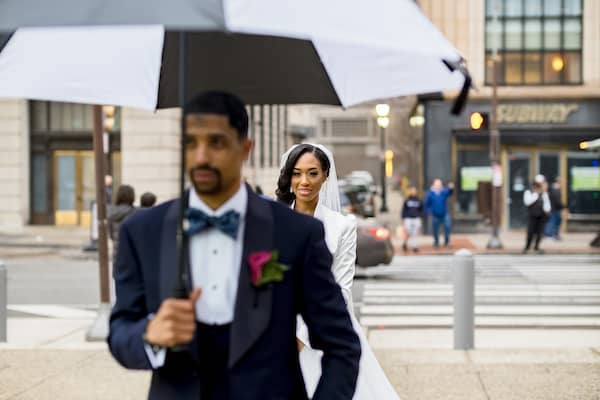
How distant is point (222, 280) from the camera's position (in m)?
2.75

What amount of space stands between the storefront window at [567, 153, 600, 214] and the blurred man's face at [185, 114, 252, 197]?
1152 inches

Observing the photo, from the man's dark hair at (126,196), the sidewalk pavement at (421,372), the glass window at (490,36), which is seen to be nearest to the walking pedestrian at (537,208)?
the glass window at (490,36)

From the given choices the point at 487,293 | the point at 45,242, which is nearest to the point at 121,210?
the point at 487,293

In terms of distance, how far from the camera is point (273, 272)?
2754 millimetres

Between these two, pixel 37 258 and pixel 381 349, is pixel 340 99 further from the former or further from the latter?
pixel 37 258

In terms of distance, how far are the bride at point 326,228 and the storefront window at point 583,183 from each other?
25977 mm

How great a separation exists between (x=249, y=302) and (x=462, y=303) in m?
7.01

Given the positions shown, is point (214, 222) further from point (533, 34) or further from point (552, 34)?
point (552, 34)

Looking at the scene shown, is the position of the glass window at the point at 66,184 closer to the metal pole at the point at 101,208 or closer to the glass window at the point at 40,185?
the glass window at the point at 40,185

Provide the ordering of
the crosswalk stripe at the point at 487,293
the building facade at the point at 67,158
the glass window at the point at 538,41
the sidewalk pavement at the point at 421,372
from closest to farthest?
the sidewalk pavement at the point at 421,372 < the crosswalk stripe at the point at 487,293 < the building facade at the point at 67,158 < the glass window at the point at 538,41

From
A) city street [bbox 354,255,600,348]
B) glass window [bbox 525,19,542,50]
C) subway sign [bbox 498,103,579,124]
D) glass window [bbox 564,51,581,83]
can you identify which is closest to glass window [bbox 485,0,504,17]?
glass window [bbox 525,19,542,50]

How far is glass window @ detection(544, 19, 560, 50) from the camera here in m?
30.8

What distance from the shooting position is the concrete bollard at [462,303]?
9.47 m

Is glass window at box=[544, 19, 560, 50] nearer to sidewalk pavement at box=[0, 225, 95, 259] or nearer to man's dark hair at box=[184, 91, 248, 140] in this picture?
sidewalk pavement at box=[0, 225, 95, 259]
